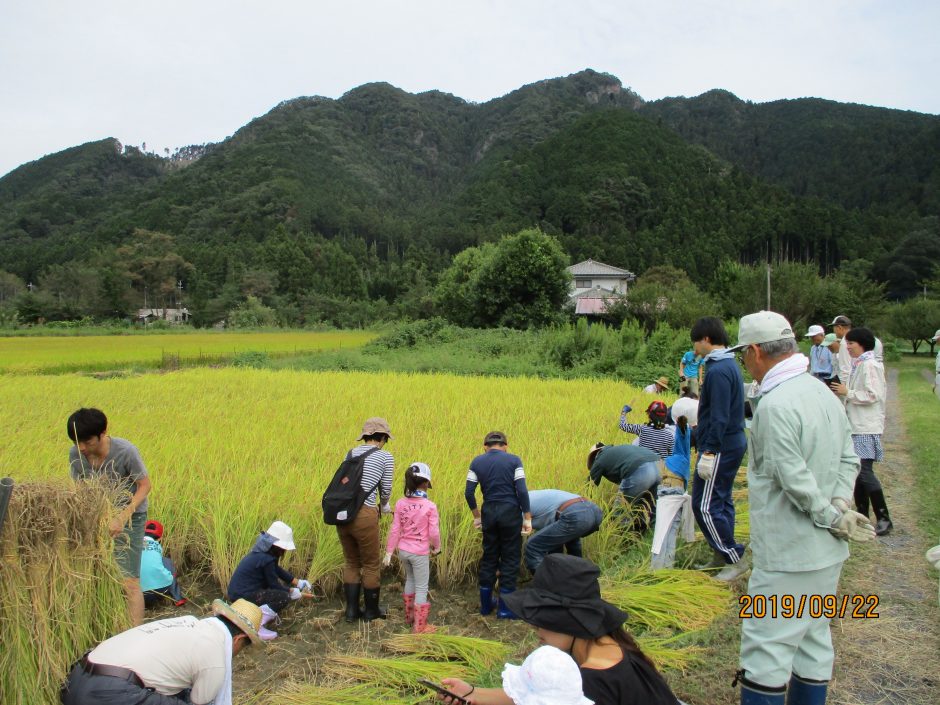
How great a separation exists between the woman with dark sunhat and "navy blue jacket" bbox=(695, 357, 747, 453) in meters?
2.29

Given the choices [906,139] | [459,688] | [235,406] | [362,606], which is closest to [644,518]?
[362,606]

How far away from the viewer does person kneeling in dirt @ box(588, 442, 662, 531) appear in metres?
4.87

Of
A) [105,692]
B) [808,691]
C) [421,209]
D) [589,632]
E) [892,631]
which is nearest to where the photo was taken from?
[589,632]

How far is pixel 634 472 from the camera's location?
192 inches

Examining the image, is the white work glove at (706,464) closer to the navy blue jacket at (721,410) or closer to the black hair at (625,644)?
the navy blue jacket at (721,410)

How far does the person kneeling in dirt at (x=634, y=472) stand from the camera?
487 centimetres

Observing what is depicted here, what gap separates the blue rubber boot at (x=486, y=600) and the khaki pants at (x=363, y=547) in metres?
0.67

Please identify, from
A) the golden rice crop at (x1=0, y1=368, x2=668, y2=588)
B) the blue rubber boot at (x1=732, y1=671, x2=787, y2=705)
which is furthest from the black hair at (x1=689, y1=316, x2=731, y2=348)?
the blue rubber boot at (x1=732, y1=671, x2=787, y2=705)

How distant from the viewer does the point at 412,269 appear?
205 feet

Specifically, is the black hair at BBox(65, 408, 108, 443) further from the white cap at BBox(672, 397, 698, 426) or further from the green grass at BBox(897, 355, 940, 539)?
the green grass at BBox(897, 355, 940, 539)

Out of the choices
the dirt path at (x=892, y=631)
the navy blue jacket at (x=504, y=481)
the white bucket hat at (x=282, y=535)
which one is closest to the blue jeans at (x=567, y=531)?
the navy blue jacket at (x=504, y=481)

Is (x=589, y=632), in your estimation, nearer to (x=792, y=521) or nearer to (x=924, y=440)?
(x=792, y=521)

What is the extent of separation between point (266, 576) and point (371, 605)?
667mm

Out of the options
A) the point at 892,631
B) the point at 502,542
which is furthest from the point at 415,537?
the point at 892,631
